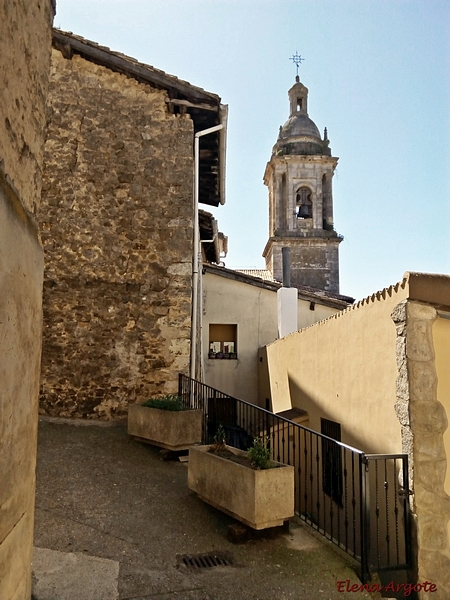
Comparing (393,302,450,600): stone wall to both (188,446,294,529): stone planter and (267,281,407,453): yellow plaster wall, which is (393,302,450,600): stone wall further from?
(188,446,294,529): stone planter

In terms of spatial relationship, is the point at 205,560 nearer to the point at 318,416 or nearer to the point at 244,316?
the point at 318,416

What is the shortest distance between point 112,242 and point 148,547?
222 inches

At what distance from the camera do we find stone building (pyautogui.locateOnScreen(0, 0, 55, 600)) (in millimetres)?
1823

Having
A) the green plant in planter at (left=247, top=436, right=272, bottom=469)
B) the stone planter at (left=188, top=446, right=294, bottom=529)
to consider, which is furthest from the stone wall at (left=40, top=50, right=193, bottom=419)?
the green plant in planter at (left=247, top=436, right=272, bottom=469)

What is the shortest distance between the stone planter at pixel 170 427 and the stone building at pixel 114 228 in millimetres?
1488

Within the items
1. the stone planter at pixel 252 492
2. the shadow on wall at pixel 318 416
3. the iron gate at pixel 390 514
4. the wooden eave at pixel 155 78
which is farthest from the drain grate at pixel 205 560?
the wooden eave at pixel 155 78

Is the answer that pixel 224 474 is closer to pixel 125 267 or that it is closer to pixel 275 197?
pixel 125 267

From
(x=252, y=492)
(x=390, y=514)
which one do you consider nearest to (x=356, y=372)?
(x=390, y=514)

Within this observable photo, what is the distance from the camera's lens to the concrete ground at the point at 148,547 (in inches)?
140

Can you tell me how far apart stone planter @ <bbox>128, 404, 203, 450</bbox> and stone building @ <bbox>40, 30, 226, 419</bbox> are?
149cm

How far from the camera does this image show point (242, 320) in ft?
46.5

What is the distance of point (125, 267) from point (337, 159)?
80.4 ft

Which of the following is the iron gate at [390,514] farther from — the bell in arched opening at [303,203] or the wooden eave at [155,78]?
the bell in arched opening at [303,203]

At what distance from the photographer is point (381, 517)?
5.01m
